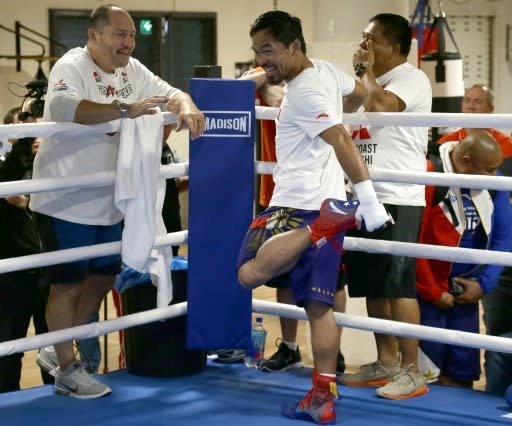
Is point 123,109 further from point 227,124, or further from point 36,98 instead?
point 36,98


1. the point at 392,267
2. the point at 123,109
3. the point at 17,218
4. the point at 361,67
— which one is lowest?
the point at 392,267

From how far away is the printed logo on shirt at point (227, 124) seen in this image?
11.6 ft

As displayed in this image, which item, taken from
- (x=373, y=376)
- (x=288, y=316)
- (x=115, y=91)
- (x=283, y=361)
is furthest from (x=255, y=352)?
(x=115, y=91)

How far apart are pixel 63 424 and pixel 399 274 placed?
1213mm

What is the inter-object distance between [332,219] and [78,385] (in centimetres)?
101

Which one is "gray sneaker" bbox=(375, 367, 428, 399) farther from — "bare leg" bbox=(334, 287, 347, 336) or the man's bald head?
the man's bald head

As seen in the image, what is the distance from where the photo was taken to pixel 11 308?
4.04m

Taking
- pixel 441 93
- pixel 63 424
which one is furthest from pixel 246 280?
pixel 441 93

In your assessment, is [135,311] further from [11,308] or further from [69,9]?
[69,9]

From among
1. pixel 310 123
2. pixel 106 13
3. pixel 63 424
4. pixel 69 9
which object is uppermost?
pixel 69 9

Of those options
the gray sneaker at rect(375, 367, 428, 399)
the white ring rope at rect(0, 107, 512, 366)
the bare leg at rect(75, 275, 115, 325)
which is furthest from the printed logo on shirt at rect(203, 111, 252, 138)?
the gray sneaker at rect(375, 367, 428, 399)

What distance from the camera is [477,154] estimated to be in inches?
146

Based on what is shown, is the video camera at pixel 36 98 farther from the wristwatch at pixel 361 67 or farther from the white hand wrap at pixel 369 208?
the white hand wrap at pixel 369 208

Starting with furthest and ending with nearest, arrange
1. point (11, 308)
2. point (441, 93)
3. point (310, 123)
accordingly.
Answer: point (441, 93) → point (11, 308) → point (310, 123)
